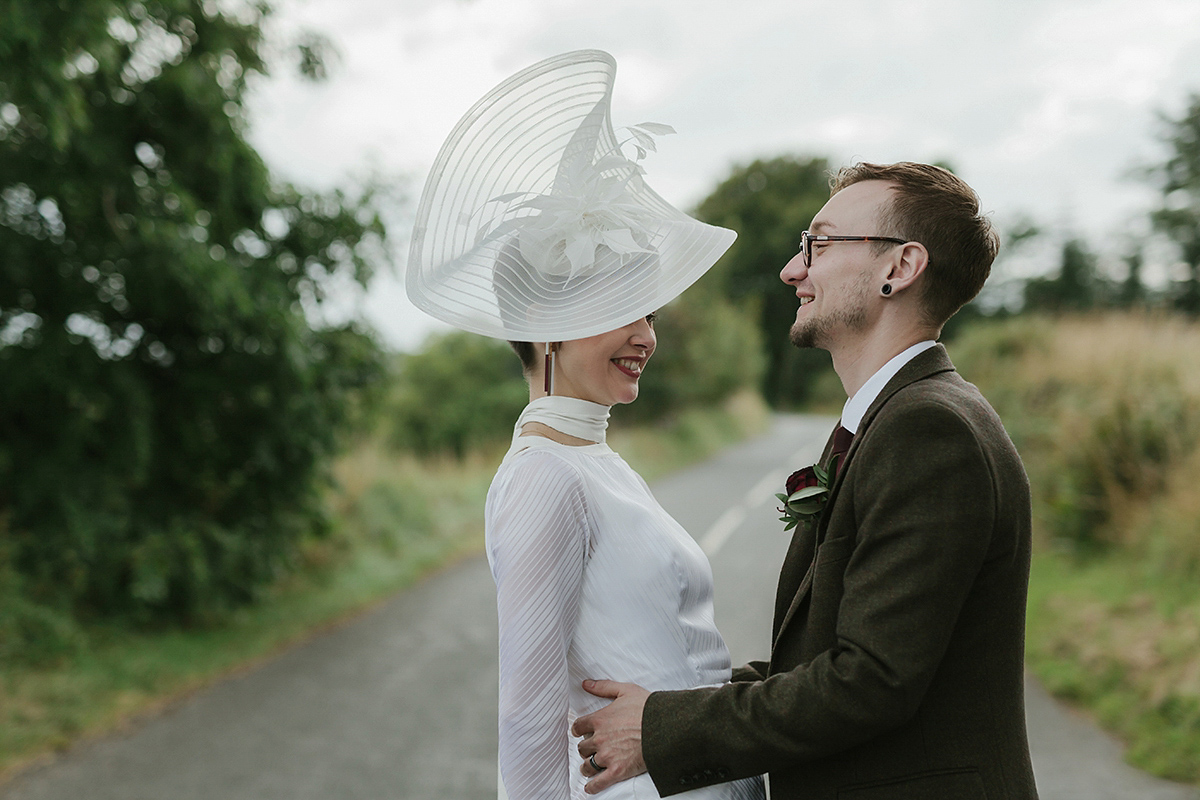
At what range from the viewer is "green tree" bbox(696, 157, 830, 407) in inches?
1866

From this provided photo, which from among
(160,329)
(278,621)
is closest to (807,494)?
(160,329)

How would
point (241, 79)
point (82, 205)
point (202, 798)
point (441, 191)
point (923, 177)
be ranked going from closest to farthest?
point (923, 177), point (441, 191), point (202, 798), point (82, 205), point (241, 79)

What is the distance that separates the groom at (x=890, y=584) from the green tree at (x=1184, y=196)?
633 inches

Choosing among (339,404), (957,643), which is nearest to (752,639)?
(339,404)

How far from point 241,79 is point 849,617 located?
6.16m

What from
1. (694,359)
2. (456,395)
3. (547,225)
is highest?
(456,395)

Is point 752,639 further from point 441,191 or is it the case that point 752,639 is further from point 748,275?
point 748,275

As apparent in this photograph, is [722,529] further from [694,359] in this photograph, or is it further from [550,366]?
[694,359]

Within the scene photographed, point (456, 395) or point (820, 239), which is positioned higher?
point (456, 395)

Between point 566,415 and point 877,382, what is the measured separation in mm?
679

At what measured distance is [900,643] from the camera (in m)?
1.44

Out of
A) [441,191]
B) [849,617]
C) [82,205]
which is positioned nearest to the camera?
[849,617]

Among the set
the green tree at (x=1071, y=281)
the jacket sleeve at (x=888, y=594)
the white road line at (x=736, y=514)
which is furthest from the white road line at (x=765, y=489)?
the green tree at (x=1071, y=281)

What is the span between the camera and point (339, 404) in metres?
7.14
